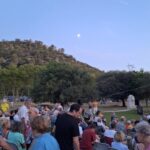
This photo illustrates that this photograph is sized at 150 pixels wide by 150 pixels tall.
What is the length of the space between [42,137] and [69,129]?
6.04 feet

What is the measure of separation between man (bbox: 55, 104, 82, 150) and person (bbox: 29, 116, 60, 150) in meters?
1.67

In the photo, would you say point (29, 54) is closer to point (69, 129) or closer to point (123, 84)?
point (123, 84)

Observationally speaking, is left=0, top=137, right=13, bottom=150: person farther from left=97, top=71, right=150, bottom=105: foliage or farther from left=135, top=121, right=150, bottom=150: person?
left=97, top=71, right=150, bottom=105: foliage

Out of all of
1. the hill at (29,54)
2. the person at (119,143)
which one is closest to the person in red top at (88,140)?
the person at (119,143)

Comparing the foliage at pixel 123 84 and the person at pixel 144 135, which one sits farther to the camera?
the foliage at pixel 123 84

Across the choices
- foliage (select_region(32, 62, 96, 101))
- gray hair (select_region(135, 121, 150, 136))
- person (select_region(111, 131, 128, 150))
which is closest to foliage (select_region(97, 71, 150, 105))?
foliage (select_region(32, 62, 96, 101))

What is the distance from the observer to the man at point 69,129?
22.5ft

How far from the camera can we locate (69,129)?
689 cm

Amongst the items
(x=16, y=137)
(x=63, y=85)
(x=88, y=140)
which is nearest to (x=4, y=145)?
(x=16, y=137)

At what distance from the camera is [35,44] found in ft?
443

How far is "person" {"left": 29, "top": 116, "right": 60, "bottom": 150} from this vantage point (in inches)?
198

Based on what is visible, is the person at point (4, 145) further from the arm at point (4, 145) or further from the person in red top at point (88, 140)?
the person in red top at point (88, 140)

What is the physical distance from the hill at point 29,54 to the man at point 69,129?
9643 cm

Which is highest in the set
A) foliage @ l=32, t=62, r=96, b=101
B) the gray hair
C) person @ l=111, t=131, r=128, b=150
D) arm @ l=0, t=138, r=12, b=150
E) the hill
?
the hill
